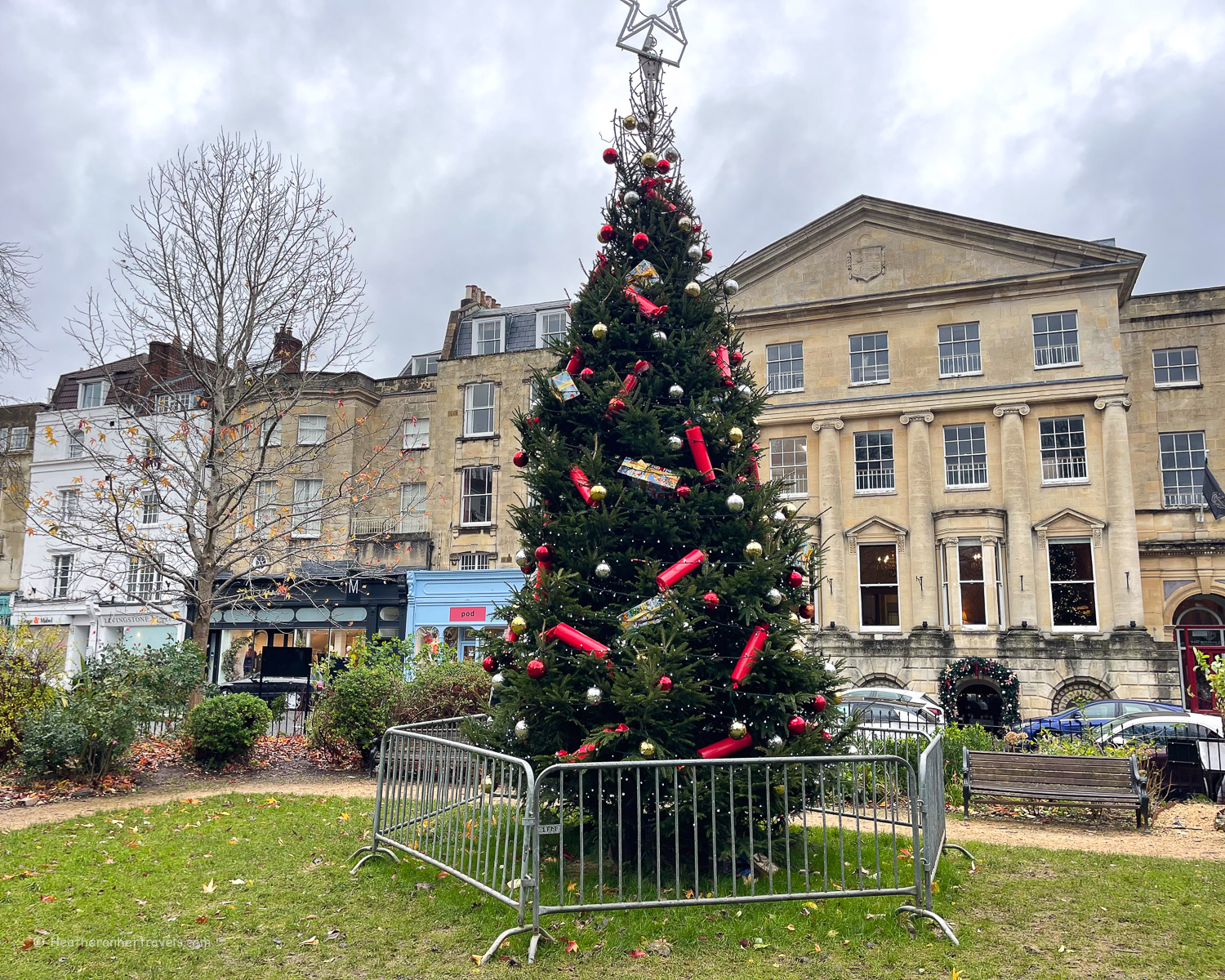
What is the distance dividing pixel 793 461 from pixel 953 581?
258 inches

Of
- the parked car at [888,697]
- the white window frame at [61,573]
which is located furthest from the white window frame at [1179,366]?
the white window frame at [61,573]

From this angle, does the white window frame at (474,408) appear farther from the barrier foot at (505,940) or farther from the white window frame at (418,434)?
the barrier foot at (505,940)

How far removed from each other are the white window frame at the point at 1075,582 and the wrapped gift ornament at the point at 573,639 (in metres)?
23.3

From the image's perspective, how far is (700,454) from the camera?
767 centimetres

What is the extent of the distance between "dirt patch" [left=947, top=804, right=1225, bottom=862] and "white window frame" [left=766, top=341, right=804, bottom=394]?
20.2m

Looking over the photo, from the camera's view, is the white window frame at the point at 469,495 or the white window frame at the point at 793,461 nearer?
the white window frame at the point at 793,461

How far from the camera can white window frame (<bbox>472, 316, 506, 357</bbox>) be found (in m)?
33.5

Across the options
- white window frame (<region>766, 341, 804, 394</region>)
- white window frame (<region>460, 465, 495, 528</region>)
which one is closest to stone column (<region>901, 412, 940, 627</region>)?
white window frame (<region>766, 341, 804, 394</region>)

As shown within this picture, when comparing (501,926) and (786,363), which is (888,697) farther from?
(501,926)

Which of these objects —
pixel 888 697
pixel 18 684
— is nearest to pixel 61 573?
pixel 18 684

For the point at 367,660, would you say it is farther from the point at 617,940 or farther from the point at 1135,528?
the point at 1135,528

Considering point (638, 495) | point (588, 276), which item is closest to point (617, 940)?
point (638, 495)

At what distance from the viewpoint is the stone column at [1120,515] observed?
2511 cm

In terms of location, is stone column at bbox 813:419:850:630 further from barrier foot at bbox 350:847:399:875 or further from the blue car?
barrier foot at bbox 350:847:399:875
